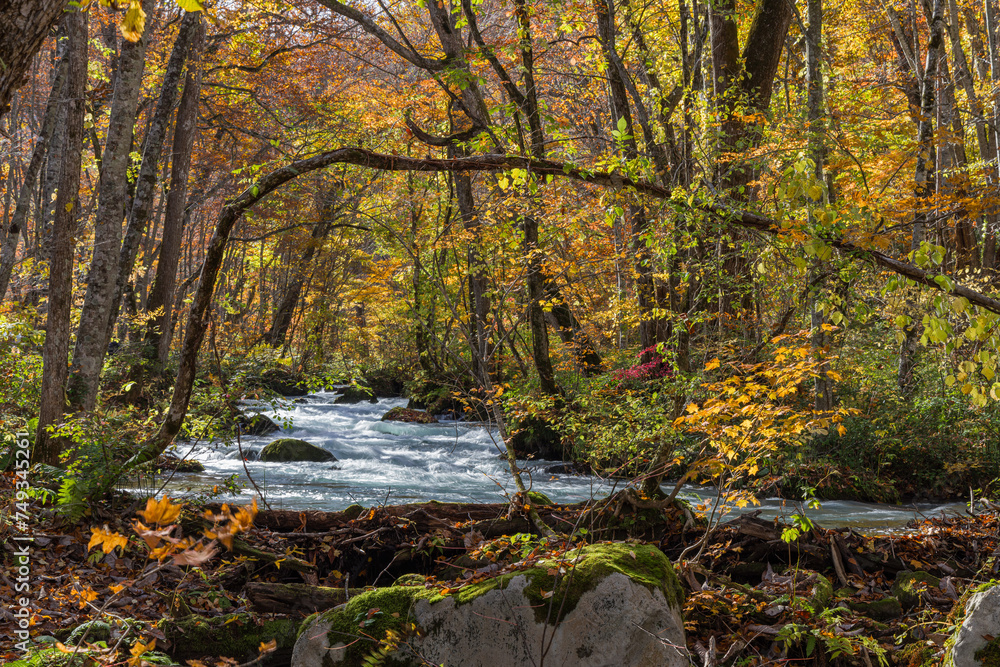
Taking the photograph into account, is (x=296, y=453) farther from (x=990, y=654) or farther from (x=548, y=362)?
(x=990, y=654)

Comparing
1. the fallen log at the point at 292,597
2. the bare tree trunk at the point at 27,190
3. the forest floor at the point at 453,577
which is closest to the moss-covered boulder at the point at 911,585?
the forest floor at the point at 453,577

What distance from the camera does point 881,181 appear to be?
1118cm

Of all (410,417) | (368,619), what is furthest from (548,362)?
(368,619)

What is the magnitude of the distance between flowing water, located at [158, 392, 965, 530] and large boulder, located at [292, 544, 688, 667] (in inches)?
85.6

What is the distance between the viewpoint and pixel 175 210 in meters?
11.7

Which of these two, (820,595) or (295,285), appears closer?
(820,595)

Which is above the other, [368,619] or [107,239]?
[107,239]

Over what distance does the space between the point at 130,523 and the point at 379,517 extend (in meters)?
1.80

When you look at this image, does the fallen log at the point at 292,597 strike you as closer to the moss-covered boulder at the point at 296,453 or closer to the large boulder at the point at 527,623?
the large boulder at the point at 527,623

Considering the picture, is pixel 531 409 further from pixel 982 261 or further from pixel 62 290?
pixel 982 261

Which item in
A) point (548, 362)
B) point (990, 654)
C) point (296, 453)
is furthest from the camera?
point (548, 362)

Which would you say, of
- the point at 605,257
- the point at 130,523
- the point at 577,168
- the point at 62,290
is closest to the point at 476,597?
the point at 577,168

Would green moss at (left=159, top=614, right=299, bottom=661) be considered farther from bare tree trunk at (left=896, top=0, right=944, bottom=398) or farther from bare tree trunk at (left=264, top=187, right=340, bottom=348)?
bare tree trunk at (left=264, top=187, right=340, bottom=348)

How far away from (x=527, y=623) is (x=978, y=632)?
2.00 meters
